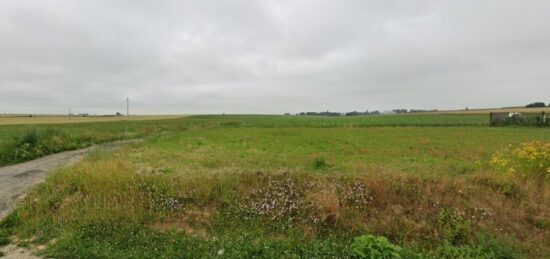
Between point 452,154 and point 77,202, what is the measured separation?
14.7 m

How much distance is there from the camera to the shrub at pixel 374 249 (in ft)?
11.6

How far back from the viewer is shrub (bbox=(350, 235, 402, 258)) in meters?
3.53

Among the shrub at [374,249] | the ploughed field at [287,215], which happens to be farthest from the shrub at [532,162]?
the shrub at [374,249]

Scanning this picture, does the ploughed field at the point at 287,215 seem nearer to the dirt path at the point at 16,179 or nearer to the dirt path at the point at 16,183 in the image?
the dirt path at the point at 16,183

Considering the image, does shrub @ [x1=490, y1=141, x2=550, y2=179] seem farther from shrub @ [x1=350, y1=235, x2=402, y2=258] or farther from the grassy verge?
shrub @ [x1=350, y1=235, x2=402, y2=258]

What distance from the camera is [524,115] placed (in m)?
35.1

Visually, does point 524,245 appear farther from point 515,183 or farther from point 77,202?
point 77,202

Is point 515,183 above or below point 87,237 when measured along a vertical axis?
above

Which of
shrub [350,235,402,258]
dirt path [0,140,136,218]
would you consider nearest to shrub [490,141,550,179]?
shrub [350,235,402,258]

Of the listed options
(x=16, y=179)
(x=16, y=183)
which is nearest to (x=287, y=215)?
(x=16, y=183)

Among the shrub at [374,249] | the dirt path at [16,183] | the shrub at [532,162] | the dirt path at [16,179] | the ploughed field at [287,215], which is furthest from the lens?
the shrub at [532,162]

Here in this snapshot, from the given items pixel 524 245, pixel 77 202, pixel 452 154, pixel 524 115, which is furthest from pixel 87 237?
pixel 524 115

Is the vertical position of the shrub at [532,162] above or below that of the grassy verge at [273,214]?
above

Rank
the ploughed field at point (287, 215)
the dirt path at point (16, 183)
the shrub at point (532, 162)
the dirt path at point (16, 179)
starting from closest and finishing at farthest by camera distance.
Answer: the ploughed field at point (287, 215) → the dirt path at point (16, 183) → the dirt path at point (16, 179) → the shrub at point (532, 162)
